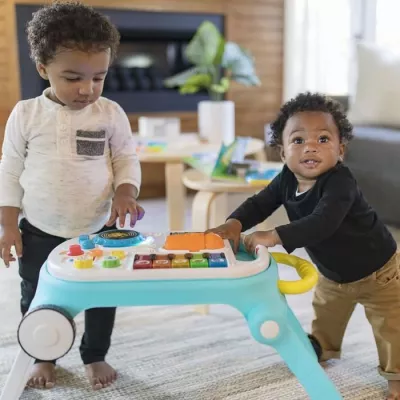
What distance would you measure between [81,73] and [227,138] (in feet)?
4.54

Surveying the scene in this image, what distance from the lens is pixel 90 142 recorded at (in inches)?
41.7

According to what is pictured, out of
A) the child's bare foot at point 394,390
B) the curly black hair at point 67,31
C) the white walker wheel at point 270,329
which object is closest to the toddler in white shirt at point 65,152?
the curly black hair at point 67,31

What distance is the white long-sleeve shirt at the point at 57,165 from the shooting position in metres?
1.04

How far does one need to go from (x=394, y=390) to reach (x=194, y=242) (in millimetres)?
491

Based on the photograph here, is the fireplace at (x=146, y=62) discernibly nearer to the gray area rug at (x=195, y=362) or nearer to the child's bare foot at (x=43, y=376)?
the gray area rug at (x=195, y=362)

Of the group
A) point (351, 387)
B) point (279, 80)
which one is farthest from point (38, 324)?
point (279, 80)

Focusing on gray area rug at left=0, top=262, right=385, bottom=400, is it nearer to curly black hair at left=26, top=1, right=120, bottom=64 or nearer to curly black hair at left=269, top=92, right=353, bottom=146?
curly black hair at left=269, top=92, right=353, bottom=146

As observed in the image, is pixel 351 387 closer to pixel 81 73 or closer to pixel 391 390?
pixel 391 390

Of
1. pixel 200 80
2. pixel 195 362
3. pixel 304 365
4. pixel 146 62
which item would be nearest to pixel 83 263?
pixel 304 365

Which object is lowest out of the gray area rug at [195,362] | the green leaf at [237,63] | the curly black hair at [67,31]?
the gray area rug at [195,362]

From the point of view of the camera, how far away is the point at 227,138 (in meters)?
2.33

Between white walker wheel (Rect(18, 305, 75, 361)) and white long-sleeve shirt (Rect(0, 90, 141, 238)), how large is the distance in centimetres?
26

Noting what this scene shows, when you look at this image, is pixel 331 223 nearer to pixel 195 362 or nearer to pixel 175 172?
pixel 195 362

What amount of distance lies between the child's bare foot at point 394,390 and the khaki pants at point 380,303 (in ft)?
0.05
